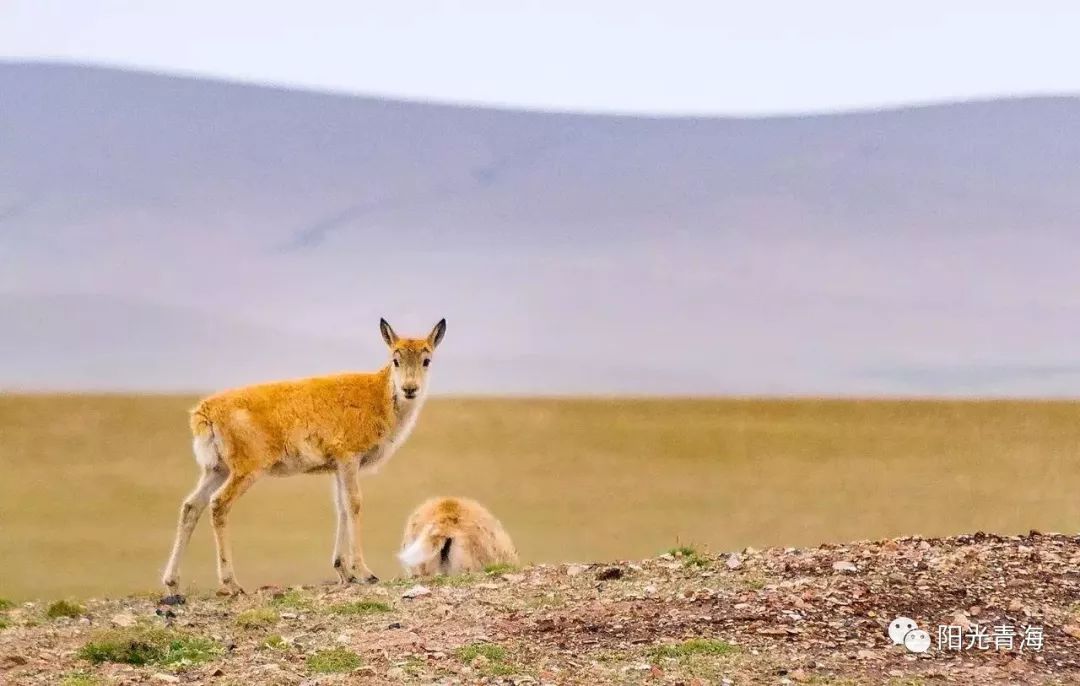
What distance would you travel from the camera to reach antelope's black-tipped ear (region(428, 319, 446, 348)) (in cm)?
1389

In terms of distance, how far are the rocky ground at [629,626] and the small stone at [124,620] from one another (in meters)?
0.05

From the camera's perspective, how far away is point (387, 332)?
45.6 feet

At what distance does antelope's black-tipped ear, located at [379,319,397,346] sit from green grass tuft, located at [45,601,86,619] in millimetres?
4039

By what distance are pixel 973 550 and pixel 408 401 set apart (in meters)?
5.95

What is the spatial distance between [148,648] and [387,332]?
4.90 m

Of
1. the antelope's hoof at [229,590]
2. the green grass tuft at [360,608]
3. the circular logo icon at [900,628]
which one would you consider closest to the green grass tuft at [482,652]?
the green grass tuft at [360,608]

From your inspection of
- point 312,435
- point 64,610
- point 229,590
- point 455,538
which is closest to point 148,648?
point 229,590

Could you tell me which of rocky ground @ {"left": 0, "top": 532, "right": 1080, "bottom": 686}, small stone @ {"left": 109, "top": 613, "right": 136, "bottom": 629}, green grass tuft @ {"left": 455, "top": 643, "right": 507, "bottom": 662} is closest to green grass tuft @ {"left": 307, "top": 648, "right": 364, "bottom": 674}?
rocky ground @ {"left": 0, "top": 532, "right": 1080, "bottom": 686}

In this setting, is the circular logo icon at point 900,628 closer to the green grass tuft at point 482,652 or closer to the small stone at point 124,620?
the green grass tuft at point 482,652

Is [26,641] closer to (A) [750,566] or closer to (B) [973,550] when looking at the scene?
(A) [750,566]

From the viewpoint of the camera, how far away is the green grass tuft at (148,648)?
971 cm

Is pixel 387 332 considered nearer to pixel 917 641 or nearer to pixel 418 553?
pixel 418 553

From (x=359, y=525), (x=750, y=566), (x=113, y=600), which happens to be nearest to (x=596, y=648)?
(x=750, y=566)

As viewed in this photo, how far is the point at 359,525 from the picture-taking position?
13578mm
